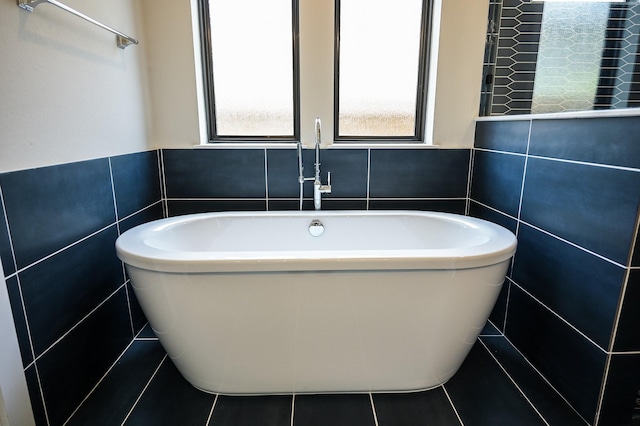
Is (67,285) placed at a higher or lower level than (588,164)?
lower

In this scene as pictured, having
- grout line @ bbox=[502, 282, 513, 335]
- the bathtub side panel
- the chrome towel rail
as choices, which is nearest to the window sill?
the chrome towel rail

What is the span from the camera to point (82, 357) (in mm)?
1324

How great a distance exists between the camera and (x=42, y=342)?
1119 millimetres

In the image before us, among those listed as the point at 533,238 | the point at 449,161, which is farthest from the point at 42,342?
the point at 449,161

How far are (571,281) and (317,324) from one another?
3.17ft

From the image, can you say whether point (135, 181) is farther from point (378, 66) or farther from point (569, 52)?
point (569, 52)

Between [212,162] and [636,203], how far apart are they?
184 centimetres

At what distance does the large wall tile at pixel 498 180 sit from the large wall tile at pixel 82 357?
1899 millimetres

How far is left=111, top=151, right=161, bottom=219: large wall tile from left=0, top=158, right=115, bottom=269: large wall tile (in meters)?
0.07

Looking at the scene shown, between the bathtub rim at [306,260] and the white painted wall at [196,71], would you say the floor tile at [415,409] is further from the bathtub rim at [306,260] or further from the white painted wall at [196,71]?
the white painted wall at [196,71]

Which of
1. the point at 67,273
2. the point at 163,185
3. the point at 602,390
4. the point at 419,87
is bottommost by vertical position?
the point at 602,390

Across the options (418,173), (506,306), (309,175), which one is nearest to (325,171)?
(309,175)

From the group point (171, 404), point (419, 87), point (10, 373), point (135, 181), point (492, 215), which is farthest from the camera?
point (419, 87)

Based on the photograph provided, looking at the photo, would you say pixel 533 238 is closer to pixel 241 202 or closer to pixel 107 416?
pixel 241 202
